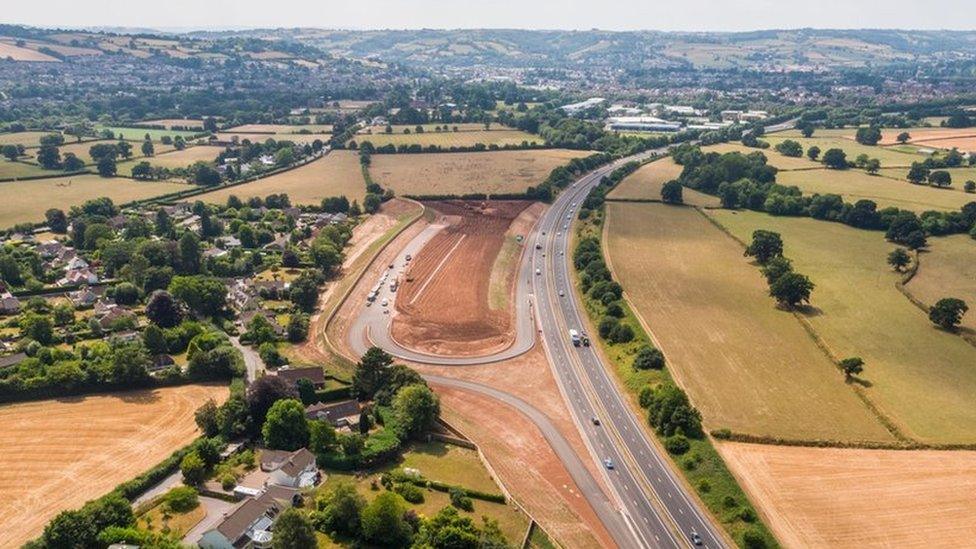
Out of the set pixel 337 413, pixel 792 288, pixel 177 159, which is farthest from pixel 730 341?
pixel 177 159

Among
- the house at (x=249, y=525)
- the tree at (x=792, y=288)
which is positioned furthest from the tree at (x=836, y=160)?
the house at (x=249, y=525)

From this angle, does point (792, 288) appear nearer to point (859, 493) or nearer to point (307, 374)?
point (859, 493)

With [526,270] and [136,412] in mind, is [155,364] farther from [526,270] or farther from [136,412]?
[526,270]

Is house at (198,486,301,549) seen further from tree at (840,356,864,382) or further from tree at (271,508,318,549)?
tree at (840,356,864,382)

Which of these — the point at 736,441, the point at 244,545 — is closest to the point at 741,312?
the point at 736,441

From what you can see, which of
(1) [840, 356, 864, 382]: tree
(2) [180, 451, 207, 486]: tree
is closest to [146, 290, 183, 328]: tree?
(2) [180, 451, 207, 486]: tree
